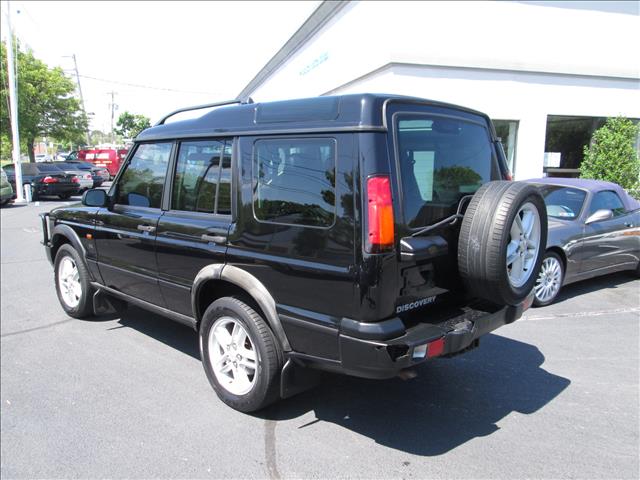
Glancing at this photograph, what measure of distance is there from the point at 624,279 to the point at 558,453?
540cm

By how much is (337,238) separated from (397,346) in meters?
0.66

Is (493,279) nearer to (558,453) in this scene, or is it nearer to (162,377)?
(558,453)

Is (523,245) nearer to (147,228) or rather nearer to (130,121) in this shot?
(147,228)

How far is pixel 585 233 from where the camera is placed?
6.09 metres

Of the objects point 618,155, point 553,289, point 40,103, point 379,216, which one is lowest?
point 553,289

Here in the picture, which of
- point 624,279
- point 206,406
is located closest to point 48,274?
point 206,406

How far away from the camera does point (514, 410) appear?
3.43 metres

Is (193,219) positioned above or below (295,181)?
below

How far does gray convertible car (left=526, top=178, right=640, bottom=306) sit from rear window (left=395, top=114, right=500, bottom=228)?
8.90 feet

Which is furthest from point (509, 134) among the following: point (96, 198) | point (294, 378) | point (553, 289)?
point (294, 378)

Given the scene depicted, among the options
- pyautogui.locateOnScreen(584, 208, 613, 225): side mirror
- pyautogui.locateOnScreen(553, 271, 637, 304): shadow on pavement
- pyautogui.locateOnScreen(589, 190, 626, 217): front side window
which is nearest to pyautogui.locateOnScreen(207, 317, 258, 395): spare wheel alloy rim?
pyautogui.locateOnScreen(553, 271, 637, 304): shadow on pavement

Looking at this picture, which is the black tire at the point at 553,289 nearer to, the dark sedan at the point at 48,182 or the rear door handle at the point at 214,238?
the rear door handle at the point at 214,238

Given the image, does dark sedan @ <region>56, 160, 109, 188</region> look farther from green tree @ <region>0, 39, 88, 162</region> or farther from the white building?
the white building

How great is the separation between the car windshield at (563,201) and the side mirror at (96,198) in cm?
532
